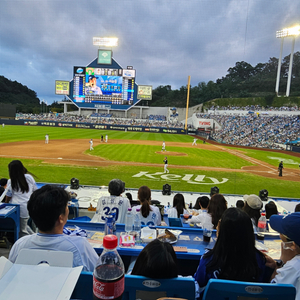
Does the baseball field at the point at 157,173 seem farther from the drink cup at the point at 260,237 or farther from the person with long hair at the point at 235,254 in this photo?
the person with long hair at the point at 235,254

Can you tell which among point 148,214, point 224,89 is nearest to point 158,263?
point 148,214

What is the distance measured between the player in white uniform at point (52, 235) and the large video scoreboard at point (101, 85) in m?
48.1

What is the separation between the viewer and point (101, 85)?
48.0 m

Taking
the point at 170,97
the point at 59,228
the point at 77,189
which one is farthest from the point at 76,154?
the point at 170,97

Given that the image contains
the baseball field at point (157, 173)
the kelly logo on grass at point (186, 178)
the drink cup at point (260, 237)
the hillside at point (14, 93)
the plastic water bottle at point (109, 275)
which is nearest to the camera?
the plastic water bottle at point (109, 275)

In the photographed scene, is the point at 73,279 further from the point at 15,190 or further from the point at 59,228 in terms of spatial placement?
the point at 15,190

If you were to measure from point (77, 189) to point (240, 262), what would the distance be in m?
7.60

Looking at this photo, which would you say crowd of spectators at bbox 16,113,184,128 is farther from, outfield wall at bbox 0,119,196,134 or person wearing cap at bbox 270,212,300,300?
person wearing cap at bbox 270,212,300,300

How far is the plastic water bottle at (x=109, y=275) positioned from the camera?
1451mm

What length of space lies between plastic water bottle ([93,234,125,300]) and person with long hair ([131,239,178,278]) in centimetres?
22

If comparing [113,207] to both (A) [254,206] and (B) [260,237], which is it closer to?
(B) [260,237]

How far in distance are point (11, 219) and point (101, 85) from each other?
4693 cm

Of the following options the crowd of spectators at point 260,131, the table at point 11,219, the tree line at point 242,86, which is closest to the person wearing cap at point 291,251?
the table at point 11,219

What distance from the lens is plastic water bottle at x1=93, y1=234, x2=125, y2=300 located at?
4.76 ft
